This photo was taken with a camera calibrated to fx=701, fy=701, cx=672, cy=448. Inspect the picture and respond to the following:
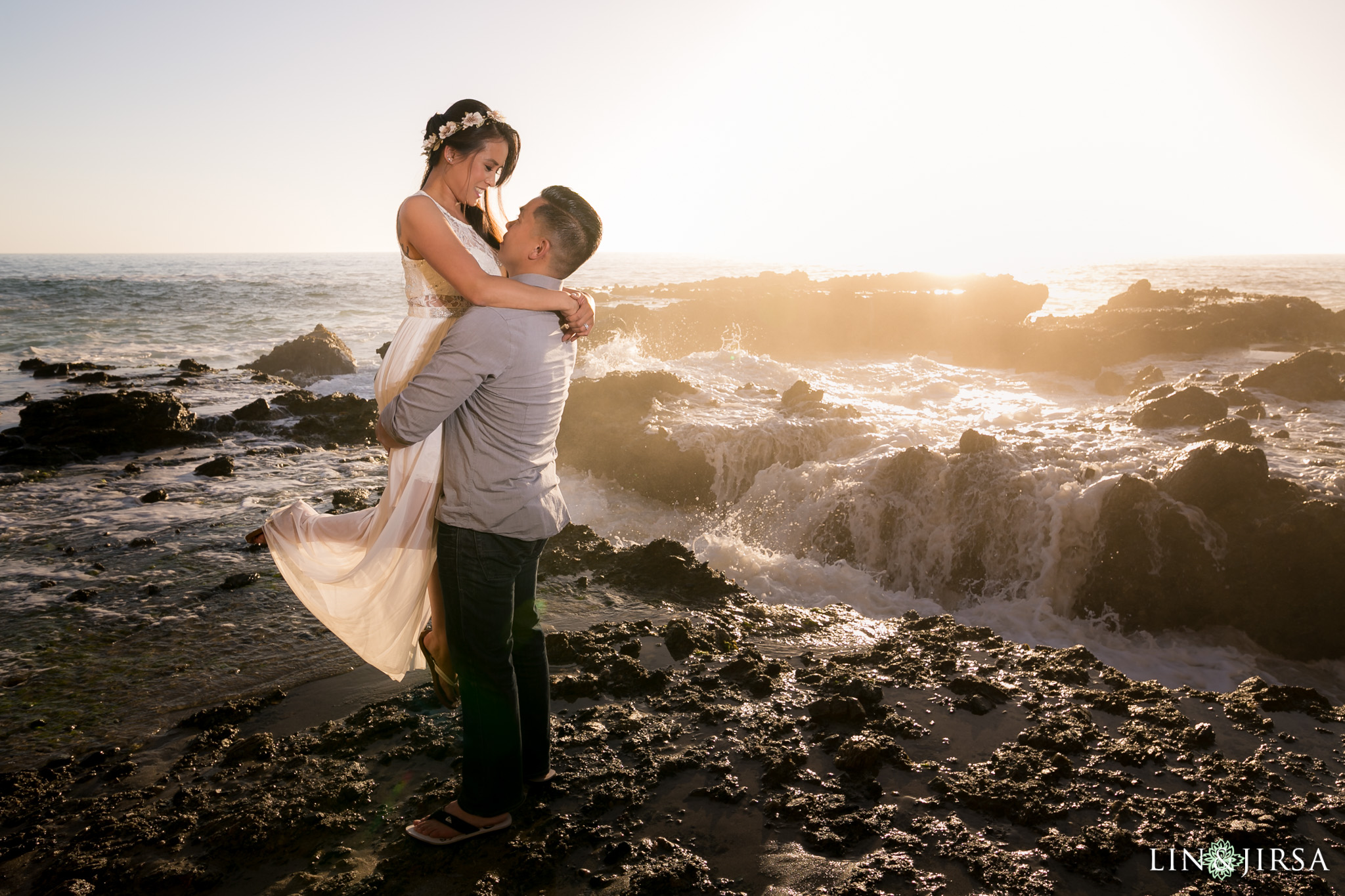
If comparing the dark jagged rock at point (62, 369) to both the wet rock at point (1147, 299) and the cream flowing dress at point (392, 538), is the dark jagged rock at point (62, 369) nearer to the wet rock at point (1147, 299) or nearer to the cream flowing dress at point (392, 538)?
the cream flowing dress at point (392, 538)

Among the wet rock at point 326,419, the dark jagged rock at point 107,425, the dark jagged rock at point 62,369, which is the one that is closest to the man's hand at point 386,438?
the wet rock at point 326,419

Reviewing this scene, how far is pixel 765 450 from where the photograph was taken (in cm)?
981

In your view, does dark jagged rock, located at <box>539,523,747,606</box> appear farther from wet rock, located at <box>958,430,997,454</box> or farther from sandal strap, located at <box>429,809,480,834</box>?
wet rock, located at <box>958,430,997,454</box>

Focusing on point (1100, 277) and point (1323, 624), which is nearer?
point (1323, 624)

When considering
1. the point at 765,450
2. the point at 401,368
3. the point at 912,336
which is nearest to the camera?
the point at 401,368

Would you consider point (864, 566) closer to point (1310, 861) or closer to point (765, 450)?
point (765, 450)

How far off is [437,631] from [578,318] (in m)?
1.47

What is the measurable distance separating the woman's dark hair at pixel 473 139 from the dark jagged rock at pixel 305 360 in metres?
18.1

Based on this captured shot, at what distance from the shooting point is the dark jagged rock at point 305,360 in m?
18.8

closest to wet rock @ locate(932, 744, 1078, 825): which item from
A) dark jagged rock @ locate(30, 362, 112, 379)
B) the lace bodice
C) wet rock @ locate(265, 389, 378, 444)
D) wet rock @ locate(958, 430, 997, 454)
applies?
the lace bodice

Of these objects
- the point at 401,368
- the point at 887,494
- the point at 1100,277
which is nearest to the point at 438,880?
the point at 401,368

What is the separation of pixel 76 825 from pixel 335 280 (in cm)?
6264

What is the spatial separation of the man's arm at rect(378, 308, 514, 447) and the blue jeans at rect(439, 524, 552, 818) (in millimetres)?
482

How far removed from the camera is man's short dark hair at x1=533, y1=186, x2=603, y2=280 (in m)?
2.47
